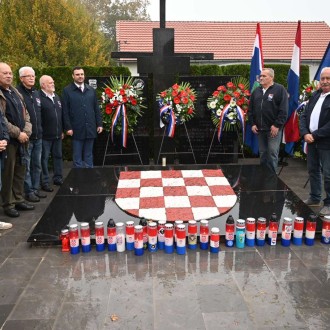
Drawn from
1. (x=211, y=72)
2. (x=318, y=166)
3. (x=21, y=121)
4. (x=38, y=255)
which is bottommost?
(x=38, y=255)

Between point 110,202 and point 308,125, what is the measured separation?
2.61 m

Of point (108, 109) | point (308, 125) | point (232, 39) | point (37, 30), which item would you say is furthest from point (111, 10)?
point (308, 125)

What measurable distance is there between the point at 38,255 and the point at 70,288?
2.41ft

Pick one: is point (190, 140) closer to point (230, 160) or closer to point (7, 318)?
point (230, 160)

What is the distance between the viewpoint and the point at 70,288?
288cm

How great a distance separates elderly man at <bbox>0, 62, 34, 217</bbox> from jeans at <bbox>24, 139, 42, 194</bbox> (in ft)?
1.17

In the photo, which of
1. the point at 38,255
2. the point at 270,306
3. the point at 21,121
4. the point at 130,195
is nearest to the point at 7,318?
the point at 38,255

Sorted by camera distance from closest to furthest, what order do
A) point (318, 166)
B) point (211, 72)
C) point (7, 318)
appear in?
point (7, 318) → point (318, 166) → point (211, 72)

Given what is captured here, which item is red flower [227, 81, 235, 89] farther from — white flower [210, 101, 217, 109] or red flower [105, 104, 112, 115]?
red flower [105, 104, 112, 115]

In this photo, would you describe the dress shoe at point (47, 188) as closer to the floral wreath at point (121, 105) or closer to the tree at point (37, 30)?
the floral wreath at point (121, 105)

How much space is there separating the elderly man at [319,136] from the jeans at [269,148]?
0.77 m

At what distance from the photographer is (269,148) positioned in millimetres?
5668

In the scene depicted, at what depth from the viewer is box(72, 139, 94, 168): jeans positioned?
19.9ft

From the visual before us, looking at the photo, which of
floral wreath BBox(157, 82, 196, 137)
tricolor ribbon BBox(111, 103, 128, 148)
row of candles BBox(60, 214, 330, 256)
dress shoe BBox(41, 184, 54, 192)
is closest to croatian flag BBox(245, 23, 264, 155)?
floral wreath BBox(157, 82, 196, 137)
